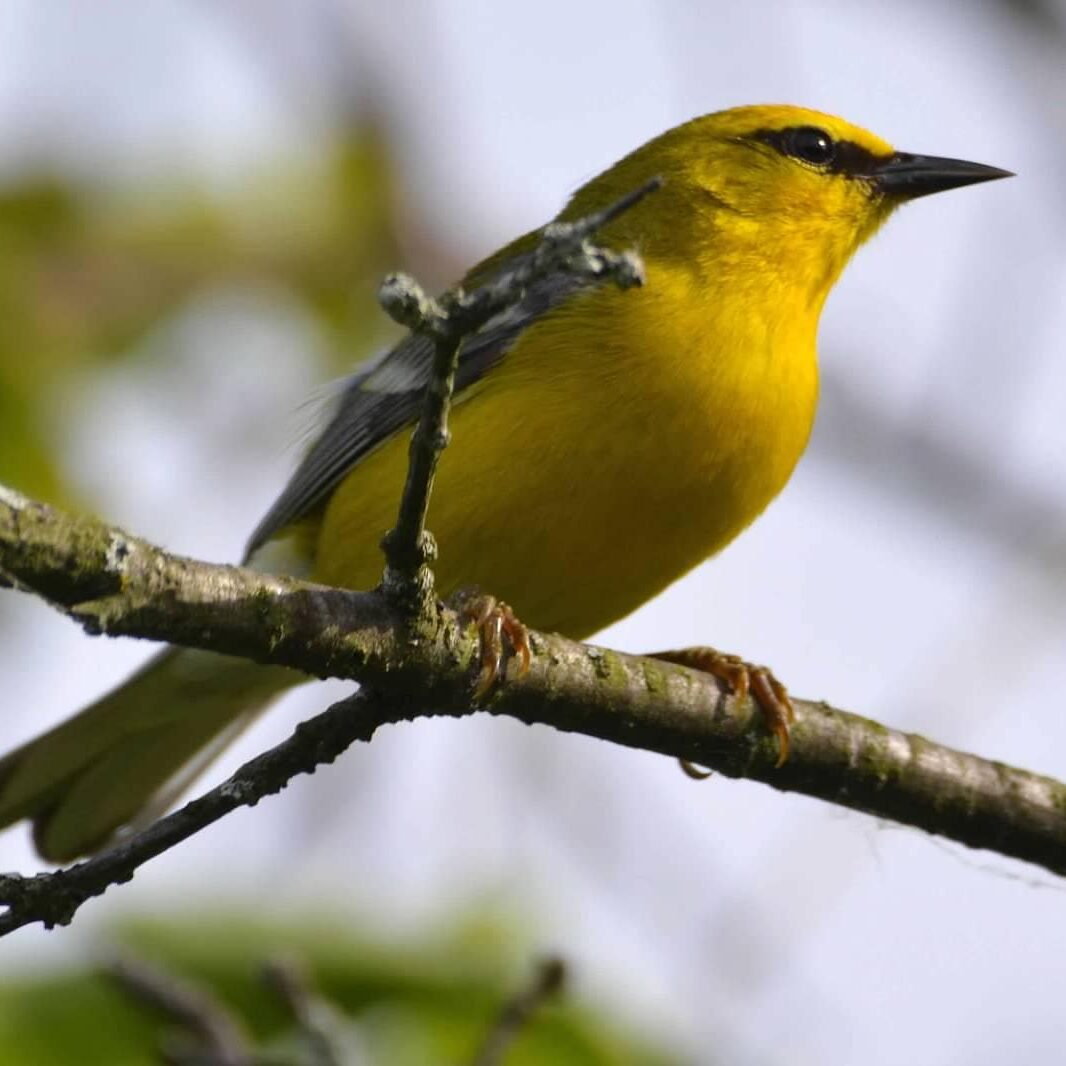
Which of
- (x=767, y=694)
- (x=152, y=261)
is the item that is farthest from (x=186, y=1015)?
(x=152, y=261)

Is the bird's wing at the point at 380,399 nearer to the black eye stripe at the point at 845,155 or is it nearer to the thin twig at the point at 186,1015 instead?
the black eye stripe at the point at 845,155

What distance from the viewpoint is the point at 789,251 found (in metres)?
5.55

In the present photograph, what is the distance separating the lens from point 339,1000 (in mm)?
4938

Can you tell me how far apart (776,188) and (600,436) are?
1609 mm

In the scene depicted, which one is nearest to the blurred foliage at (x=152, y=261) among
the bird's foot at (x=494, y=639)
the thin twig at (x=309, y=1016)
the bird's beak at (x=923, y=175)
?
the thin twig at (x=309, y=1016)

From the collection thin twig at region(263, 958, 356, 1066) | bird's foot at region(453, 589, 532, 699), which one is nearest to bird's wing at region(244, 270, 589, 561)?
bird's foot at region(453, 589, 532, 699)

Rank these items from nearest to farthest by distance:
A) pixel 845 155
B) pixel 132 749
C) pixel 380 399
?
1. pixel 380 399
2. pixel 132 749
3. pixel 845 155

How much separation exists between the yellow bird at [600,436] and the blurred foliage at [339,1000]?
2.51 feet

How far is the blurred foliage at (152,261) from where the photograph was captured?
5.30m

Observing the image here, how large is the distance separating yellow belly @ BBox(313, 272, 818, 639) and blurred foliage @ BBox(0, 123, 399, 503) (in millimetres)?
1202

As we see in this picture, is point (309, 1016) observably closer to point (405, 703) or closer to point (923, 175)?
point (405, 703)

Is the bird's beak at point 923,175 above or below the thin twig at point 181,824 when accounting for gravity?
above

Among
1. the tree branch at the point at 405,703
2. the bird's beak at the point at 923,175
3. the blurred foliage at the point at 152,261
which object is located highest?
the bird's beak at the point at 923,175

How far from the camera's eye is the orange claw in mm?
3494
